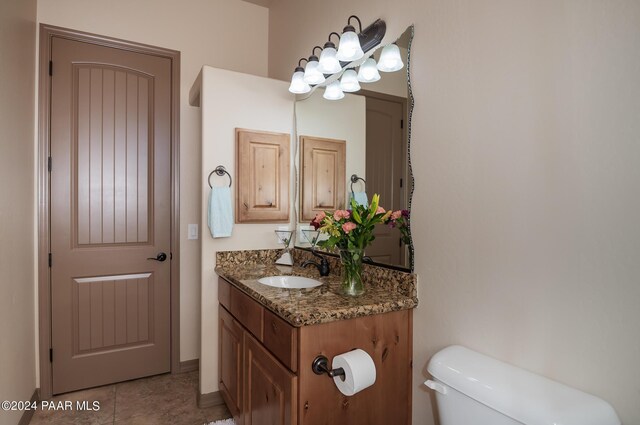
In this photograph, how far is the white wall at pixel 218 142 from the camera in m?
2.25

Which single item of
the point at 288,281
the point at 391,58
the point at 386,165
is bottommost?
the point at 288,281

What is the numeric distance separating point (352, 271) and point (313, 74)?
1.18 metres

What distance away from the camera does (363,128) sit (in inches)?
74.9

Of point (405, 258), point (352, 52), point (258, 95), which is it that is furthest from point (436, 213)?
point (258, 95)

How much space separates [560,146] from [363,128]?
103 centimetres

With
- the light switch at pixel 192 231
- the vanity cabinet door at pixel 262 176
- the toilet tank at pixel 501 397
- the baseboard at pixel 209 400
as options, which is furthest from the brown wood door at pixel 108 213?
the toilet tank at pixel 501 397

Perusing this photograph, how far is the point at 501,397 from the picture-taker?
0.96 meters

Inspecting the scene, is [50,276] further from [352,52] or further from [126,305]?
[352,52]

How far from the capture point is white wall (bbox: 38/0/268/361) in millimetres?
2594

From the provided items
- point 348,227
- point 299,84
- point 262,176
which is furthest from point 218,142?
point 348,227

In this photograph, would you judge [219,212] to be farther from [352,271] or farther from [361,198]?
[352,271]

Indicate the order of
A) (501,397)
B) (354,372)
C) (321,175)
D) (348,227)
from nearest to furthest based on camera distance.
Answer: (501,397), (354,372), (348,227), (321,175)

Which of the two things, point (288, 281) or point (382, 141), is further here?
point (288, 281)

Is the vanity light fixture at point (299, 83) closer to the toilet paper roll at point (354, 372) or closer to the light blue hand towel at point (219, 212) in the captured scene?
the light blue hand towel at point (219, 212)
